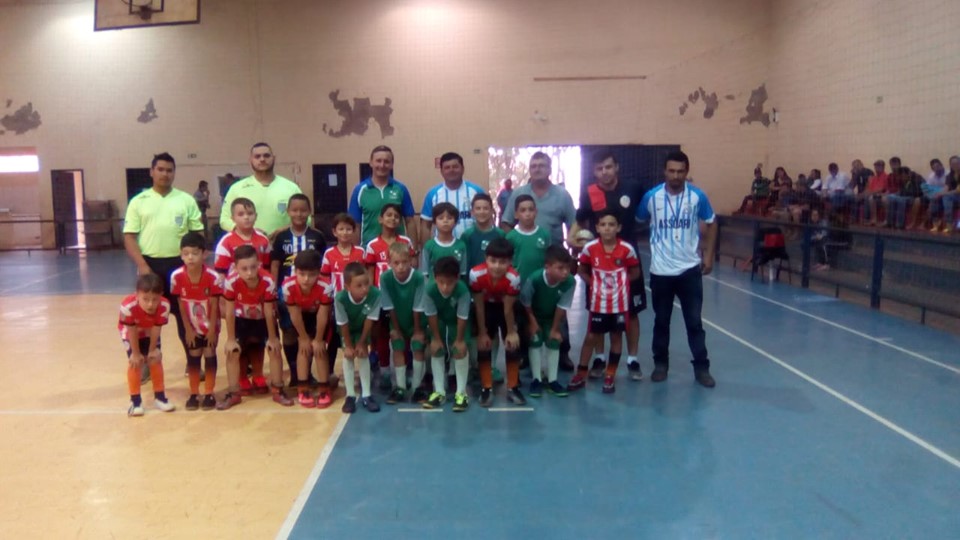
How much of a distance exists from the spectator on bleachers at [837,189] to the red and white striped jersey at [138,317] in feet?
33.5

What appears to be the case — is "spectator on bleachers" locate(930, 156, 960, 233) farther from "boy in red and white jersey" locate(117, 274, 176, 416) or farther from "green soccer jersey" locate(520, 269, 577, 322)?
"boy in red and white jersey" locate(117, 274, 176, 416)

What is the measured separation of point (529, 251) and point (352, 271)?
1317 mm

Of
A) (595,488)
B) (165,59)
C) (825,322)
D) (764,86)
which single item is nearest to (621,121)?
(764,86)

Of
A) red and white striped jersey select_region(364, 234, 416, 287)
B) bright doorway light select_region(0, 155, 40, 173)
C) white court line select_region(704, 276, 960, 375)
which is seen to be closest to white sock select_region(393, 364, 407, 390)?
red and white striped jersey select_region(364, 234, 416, 287)

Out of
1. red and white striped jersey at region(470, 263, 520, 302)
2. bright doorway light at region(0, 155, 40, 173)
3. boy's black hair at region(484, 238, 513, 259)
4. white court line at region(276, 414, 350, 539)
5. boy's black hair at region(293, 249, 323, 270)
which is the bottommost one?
white court line at region(276, 414, 350, 539)

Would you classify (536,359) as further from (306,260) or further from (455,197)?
(306,260)

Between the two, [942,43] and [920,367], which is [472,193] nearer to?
[920,367]

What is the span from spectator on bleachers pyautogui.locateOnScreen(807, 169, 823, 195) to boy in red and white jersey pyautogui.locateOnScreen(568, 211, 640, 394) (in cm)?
892

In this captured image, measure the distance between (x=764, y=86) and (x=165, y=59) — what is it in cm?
1498

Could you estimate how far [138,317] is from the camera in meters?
4.47

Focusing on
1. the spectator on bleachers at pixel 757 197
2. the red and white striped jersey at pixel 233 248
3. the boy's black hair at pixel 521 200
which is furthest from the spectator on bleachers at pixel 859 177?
the red and white striped jersey at pixel 233 248

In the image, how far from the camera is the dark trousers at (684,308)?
16.3 feet

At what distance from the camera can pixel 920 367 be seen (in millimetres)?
5477

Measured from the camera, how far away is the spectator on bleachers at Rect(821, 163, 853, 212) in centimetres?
1078
